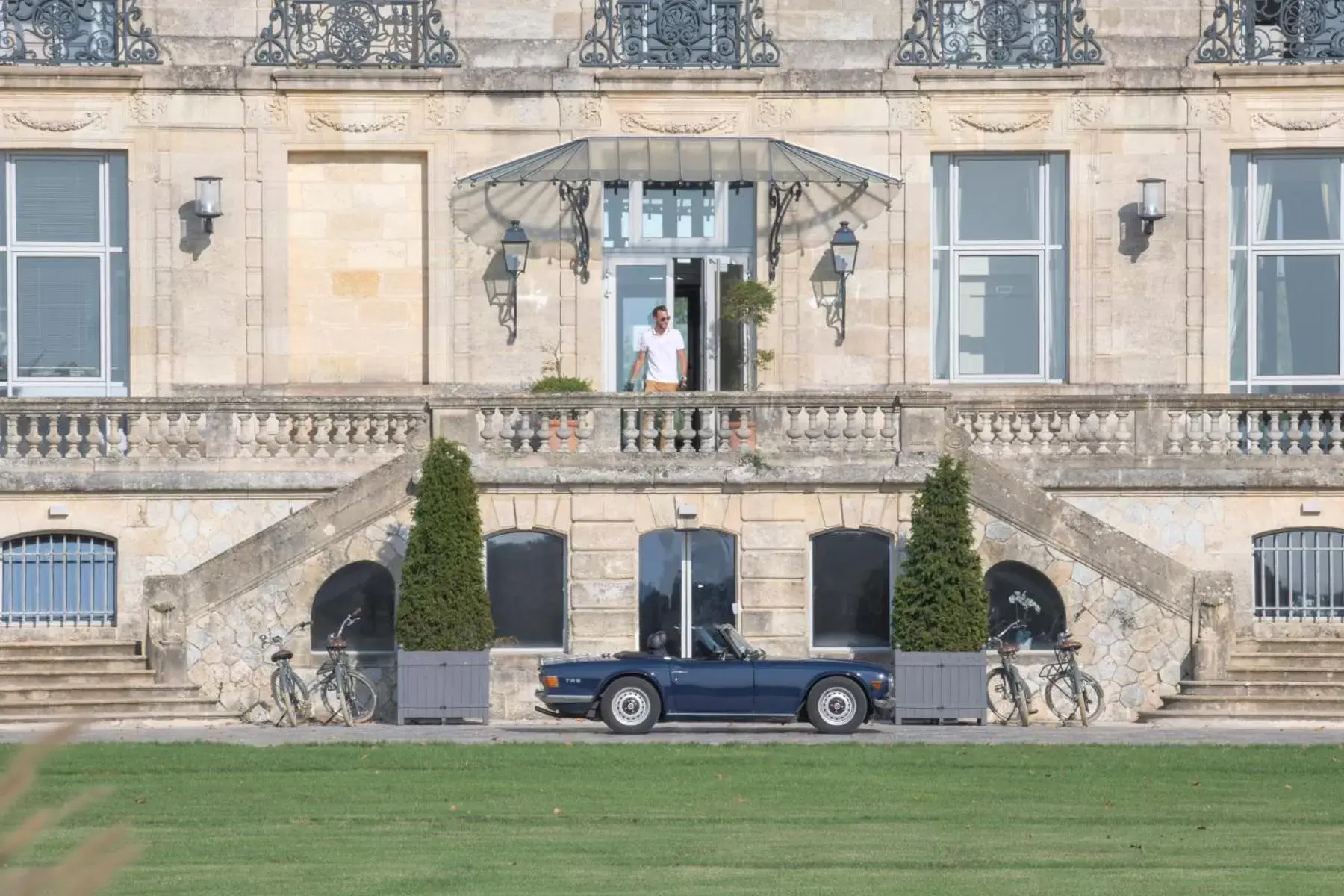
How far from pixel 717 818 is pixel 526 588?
10.1 metres

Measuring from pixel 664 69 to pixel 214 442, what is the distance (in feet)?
25.4

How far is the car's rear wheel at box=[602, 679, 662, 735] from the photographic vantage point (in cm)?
1998

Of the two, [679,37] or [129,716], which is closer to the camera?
[129,716]

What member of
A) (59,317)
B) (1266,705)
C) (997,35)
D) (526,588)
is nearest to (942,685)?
(1266,705)

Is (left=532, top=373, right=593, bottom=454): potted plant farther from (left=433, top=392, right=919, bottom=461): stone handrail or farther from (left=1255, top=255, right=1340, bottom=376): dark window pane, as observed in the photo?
(left=1255, top=255, right=1340, bottom=376): dark window pane

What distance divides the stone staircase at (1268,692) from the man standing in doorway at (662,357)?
282 inches

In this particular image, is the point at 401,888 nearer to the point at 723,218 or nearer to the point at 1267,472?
the point at 1267,472

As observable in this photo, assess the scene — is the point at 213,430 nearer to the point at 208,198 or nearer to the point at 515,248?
the point at 208,198

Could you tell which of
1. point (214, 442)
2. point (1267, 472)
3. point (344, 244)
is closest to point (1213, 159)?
point (1267, 472)

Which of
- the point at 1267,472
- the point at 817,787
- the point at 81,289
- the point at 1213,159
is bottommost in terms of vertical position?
the point at 817,787

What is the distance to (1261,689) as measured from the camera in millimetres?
21938

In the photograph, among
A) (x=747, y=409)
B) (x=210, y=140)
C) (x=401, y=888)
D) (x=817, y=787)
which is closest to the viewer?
(x=401, y=888)

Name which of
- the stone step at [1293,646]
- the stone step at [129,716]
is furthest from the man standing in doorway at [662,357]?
the stone step at [1293,646]

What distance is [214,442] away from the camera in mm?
24719
